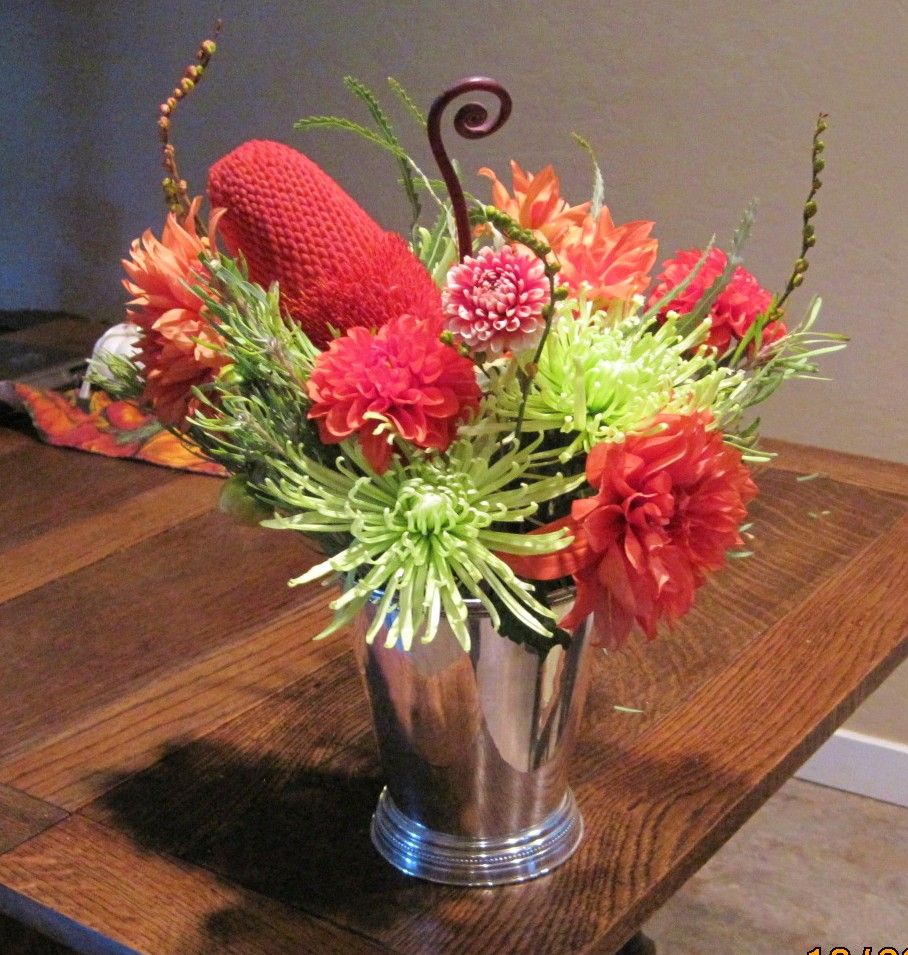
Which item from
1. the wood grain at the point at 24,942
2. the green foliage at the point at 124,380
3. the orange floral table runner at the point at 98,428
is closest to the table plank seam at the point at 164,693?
the wood grain at the point at 24,942

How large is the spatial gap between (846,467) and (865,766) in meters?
0.82

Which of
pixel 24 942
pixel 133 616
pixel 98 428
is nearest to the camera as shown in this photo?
pixel 24 942

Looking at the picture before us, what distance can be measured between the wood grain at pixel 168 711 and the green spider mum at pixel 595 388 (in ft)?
1.23

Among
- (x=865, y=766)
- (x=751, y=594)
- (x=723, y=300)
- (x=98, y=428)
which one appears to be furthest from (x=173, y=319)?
(x=865, y=766)

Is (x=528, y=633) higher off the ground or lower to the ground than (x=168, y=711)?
higher

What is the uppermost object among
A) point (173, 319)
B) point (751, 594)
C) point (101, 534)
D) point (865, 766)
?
point (173, 319)

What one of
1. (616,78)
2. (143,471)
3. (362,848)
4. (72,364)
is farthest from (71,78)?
(362,848)

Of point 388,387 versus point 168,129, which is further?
point 168,129

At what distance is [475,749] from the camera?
65 cm

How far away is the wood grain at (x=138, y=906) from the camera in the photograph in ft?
2.01

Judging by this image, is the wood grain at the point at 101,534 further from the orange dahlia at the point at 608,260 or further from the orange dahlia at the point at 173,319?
the orange dahlia at the point at 608,260

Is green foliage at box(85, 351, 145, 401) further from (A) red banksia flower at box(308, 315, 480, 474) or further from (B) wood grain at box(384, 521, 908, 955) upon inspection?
(B) wood grain at box(384, 521, 908, 955)

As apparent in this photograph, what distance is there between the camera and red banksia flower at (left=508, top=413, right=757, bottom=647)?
534 millimetres

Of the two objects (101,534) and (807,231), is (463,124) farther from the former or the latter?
(101,534)
